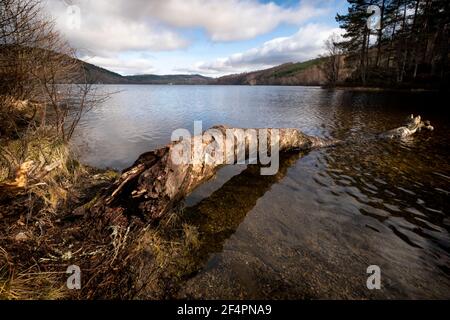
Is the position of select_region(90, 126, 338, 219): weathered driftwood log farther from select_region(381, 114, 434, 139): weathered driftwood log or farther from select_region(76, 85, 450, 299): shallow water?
select_region(381, 114, 434, 139): weathered driftwood log

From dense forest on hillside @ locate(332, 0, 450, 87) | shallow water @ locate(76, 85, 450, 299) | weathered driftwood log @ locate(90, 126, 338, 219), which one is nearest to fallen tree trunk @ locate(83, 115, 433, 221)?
weathered driftwood log @ locate(90, 126, 338, 219)

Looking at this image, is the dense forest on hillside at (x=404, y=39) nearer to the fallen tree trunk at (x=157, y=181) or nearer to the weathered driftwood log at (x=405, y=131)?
the weathered driftwood log at (x=405, y=131)

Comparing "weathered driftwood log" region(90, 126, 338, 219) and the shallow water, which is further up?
"weathered driftwood log" region(90, 126, 338, 219)

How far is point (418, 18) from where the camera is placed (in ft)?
132

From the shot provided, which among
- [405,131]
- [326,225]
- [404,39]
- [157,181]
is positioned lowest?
[326,225]

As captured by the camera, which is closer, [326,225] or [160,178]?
[160,178]

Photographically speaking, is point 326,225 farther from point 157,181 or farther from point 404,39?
point 404,39

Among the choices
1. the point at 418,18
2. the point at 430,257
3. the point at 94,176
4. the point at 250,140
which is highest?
the point at 418,18

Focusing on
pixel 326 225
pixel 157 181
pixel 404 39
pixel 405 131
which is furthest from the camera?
pixel 404 39

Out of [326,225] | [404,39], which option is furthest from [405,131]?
[404,39]

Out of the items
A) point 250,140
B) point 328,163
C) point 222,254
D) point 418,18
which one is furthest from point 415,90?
point 222,254

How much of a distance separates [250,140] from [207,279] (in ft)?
16.4
